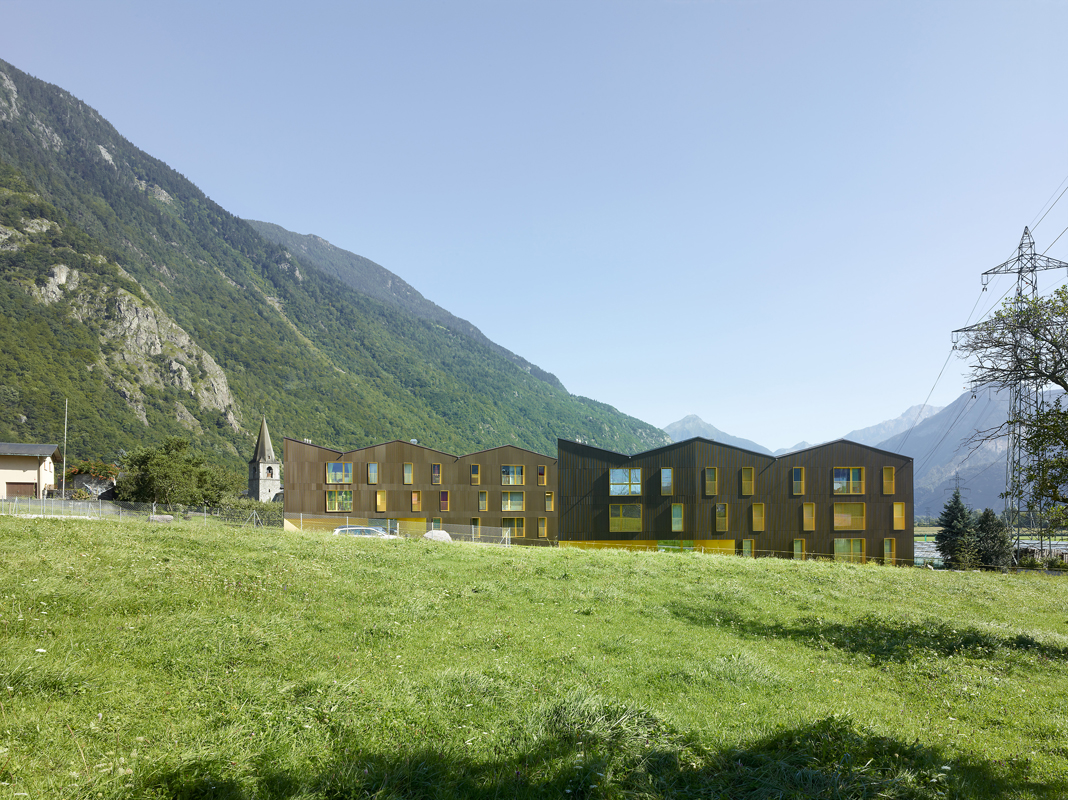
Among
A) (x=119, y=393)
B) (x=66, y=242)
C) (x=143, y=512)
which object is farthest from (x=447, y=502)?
(x=66, y=242)

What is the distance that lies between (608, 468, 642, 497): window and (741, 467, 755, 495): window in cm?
865

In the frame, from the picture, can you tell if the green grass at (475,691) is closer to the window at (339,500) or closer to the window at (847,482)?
the window at (847,482)

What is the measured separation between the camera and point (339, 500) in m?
55.8

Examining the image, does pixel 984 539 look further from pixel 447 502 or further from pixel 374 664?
pixel 374 664

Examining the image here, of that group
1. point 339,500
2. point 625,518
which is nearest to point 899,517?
point 625,518

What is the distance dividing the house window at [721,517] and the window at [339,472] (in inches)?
1397

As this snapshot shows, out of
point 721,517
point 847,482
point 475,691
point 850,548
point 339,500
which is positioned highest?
point 847,482

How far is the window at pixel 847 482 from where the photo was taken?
47156 mm

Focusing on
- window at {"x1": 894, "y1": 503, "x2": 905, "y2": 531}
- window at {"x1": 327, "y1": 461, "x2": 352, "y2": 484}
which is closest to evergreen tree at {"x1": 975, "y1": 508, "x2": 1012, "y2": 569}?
window at {"x1": 894, "y1": 503, "x2": 905, "y2": 531}

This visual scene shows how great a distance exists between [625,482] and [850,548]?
2005 centimetres

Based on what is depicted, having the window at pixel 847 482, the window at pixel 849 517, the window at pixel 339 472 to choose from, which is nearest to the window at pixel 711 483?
the window at pixel 847 482

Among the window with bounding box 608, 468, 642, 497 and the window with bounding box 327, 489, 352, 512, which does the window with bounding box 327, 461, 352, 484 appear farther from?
the window with bounding box 608, 468, 642, 497

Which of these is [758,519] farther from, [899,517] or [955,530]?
[955,530]

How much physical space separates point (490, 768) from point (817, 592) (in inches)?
637
